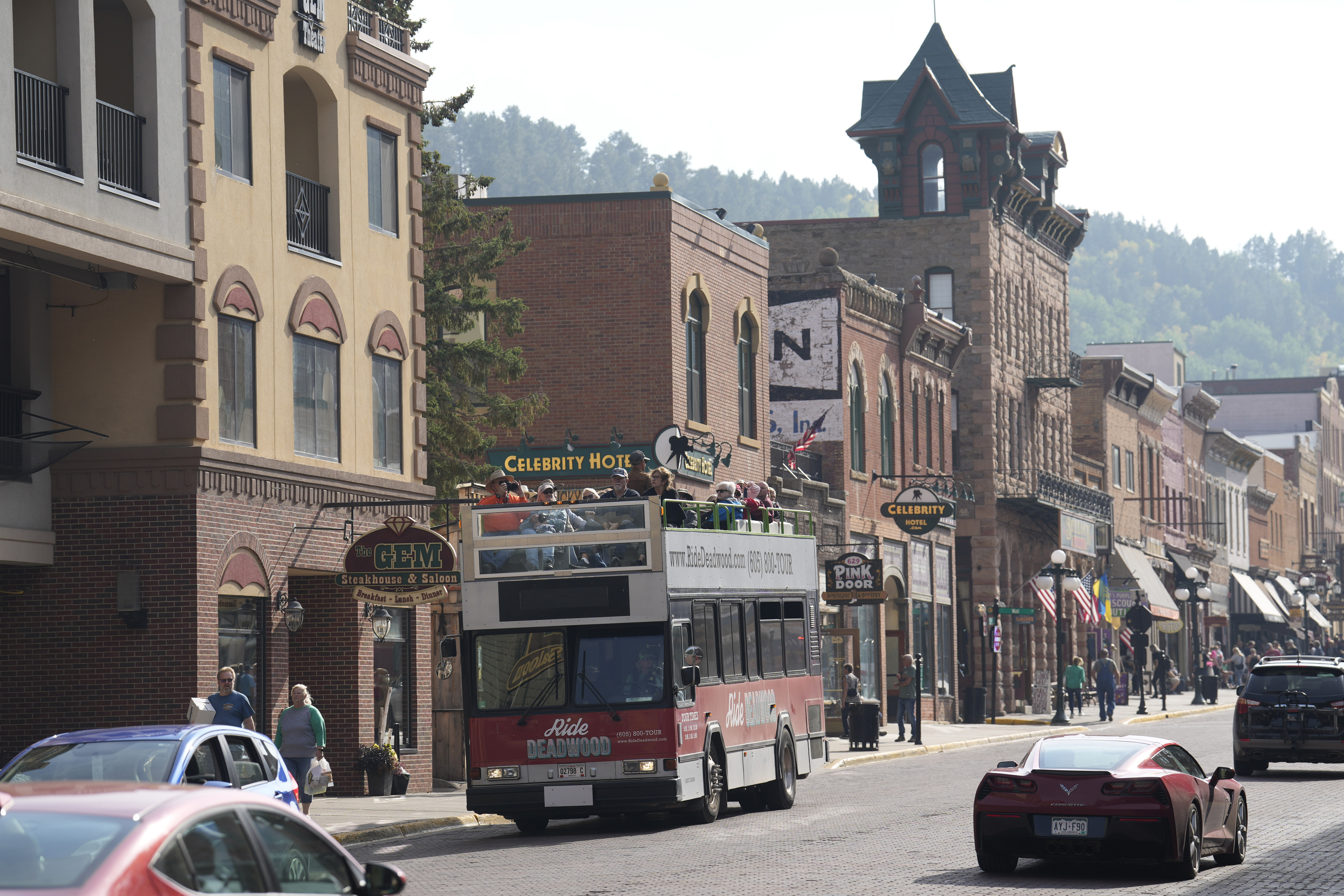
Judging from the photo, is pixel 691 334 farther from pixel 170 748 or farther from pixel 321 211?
pixel 170 748

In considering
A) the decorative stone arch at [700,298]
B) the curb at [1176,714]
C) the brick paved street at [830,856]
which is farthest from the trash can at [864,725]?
the curb at [1176,714]

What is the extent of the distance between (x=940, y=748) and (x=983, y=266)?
68.8 ft

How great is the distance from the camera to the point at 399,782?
1070 inches

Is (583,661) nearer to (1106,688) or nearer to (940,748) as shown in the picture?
(940,748)

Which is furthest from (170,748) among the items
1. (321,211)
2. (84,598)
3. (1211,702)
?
(1211,702)

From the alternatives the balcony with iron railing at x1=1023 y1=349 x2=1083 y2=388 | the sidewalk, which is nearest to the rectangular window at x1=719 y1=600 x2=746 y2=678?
the sidewalk

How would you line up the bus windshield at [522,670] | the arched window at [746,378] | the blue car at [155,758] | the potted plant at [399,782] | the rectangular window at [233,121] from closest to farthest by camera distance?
the blue car at [155,758] < the bus windshield at [522,670] < the rectangular window at [233,121] < the potted plant at [399,782] < the arched window at [746,378]

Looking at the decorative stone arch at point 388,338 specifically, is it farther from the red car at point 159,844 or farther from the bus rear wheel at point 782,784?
the red car at point 159,844

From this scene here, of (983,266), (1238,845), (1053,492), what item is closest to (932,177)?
(983,266)

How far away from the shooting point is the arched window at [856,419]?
46781mm

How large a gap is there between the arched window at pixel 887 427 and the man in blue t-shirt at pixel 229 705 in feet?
97.9

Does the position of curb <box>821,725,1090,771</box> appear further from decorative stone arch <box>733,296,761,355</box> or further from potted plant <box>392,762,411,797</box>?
decorative stone arch <box>733,296,761,355</box>

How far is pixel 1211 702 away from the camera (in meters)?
62.5

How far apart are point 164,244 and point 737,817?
9.59m
